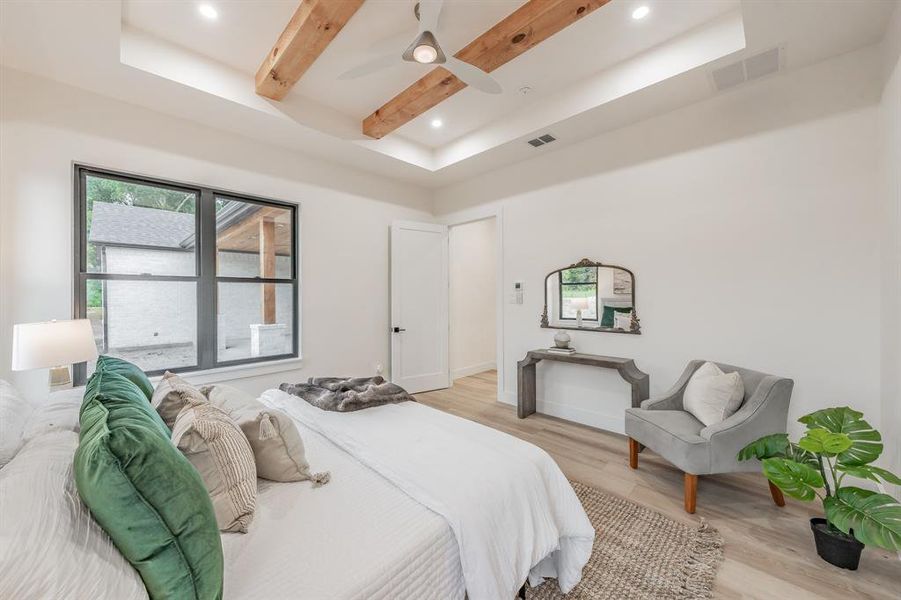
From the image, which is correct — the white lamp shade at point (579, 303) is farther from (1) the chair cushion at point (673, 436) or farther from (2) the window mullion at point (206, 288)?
(2) the window mullion at point (206, 288)

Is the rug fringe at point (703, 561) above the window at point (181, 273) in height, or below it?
below

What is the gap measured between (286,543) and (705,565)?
1893 millimetres

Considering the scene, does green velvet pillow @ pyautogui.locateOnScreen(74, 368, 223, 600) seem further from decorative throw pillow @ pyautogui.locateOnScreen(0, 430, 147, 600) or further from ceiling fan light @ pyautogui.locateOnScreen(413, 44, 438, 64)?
ceiling fan light @ pyautogui.locateOnScreen(413, 44, 438, 64)

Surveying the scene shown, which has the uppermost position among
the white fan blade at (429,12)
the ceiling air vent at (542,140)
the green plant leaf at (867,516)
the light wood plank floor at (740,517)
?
the ceiling air vent at (542,140)

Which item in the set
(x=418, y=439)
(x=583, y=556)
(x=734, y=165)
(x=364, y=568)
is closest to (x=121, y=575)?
(x=364, y=568)

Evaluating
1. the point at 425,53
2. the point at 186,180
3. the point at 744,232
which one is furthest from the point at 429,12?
the point at 744,232

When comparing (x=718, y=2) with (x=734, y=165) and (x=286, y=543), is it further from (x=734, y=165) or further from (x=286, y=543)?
(x=286, y=543)

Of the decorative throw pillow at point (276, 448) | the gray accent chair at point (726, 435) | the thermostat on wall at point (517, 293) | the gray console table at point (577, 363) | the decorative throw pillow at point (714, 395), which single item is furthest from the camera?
the thermostat on wall at point (517, 293)

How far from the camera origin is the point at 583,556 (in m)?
1.54

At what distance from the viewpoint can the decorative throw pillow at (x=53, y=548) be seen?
2.03 feet

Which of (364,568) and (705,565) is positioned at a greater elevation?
(364,568)

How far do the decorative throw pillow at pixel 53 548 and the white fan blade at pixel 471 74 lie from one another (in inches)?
97.8

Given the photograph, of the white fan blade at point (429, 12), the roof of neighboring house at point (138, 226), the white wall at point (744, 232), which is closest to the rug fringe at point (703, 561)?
the white wall at point (744, 232)

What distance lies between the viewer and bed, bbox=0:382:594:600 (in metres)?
0.70
